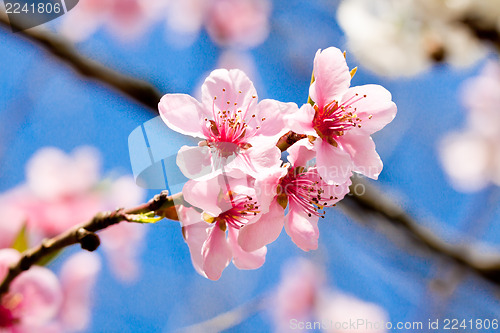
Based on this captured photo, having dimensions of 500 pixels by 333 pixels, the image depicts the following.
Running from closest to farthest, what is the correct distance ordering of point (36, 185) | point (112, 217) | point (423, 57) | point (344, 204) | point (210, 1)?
point (112, 217)
point (344, 204)
point (36, 185)
point (423, 57)
point (210, 1)

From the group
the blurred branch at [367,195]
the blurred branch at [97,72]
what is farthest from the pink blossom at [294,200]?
the blurred branch at [97,72]

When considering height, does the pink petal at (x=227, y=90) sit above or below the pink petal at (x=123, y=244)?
above

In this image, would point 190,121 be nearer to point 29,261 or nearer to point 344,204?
point 29,261

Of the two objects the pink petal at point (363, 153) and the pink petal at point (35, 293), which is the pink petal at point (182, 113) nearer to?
the pink petal at point (363, 153)

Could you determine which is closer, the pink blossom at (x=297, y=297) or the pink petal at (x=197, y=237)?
Answer: the pink petal at (x=197, y=237)

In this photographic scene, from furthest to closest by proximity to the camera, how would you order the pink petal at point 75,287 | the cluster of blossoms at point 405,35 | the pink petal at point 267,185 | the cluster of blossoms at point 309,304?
the cluster of blossoms at point 309,304 → the cluster of blossoms at point 405,35 → the pink petal at point 75,287 → the pink petal at point 267,185

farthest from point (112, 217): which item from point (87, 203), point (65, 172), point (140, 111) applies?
point (65, 172)

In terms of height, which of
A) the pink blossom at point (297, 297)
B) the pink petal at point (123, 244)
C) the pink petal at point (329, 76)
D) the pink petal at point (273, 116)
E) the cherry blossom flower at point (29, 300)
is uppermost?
the pink petal at point (329, 76)
